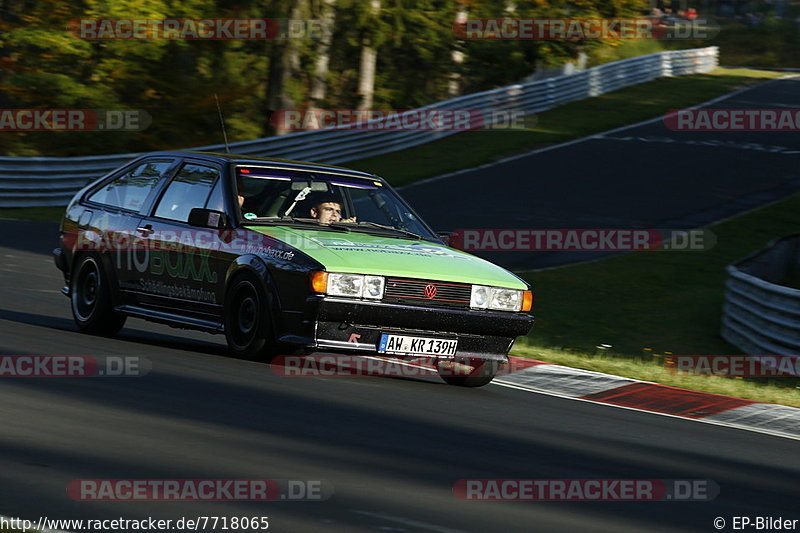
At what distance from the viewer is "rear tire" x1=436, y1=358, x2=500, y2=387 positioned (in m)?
9.12

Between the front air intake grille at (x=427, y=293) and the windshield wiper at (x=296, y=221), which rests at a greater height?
the windshield wiper at (x=296, y=221)

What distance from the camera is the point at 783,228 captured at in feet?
69.4

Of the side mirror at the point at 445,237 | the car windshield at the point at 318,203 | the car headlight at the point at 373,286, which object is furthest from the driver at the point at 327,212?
the car headlight at the point at 373,286

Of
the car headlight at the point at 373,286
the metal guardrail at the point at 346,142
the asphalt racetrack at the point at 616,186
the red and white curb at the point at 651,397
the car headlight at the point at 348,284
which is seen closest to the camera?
the car headlight at the point at 348,284

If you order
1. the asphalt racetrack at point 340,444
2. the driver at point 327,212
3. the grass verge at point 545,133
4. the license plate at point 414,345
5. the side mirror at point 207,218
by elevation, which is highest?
the grass verge at point 545,133

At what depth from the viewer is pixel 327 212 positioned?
30.9 feet

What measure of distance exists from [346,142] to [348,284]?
19692mm

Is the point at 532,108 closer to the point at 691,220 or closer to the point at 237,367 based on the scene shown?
the point at 691,220

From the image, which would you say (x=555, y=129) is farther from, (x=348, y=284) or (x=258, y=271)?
(x=348, y=284)

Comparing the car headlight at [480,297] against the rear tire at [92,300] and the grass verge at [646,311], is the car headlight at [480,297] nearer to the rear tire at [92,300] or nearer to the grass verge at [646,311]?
the grass verge at [646,311]

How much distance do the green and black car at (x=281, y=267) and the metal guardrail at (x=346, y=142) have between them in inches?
157

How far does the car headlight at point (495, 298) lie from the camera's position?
28.3 ft

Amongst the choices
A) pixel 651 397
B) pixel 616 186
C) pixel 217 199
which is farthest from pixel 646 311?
pixel 217 199

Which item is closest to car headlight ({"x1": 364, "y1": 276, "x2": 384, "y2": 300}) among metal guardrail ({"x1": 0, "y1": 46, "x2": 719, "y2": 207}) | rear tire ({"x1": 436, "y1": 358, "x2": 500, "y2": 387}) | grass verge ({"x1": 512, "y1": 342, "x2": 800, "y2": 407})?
rear tire ({"x1": 436, "y1": 358, "x2": 500, "y2": 387})
